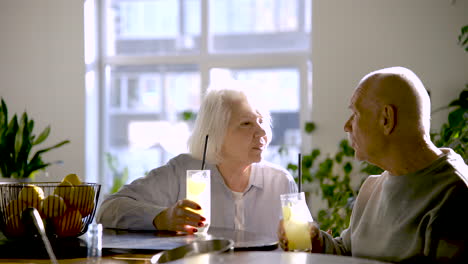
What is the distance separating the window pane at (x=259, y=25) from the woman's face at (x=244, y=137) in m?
3.04

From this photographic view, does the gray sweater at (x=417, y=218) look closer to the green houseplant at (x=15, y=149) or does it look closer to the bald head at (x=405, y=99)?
the bald head at (x=405, y=99)

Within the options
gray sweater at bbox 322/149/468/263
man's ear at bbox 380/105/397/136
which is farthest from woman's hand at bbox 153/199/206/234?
man's ear at bbox 380/105/397/136

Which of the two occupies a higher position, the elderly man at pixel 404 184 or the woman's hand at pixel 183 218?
the elderly man at pixel 404 184

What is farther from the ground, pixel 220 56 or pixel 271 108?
pixel 220 56

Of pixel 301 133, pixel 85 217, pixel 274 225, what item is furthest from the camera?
pixel 301 133

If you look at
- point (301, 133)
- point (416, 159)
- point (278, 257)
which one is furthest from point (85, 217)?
point (301, 133)

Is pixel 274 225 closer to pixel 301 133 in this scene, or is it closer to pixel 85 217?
pixel 85 217

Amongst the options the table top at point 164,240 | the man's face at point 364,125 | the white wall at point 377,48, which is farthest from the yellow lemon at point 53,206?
the white wall at point 377,48

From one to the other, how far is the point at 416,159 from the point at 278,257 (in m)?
0.62

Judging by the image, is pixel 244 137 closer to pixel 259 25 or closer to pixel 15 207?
pixel 15 207

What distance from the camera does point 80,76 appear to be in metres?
5.59

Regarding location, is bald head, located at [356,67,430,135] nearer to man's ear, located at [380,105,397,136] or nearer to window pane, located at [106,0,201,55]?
man's ear, located at [380,105,397,136]

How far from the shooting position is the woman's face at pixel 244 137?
2.53m

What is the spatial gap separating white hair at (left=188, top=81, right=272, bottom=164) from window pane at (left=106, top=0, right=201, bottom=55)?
3135 millimetres
